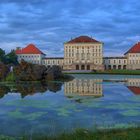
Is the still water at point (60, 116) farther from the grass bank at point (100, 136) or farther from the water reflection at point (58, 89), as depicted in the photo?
the water reflection at point (58, 89)

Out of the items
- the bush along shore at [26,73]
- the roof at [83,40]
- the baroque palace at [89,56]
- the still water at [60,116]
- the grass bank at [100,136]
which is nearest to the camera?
the grass bank at [100,136]

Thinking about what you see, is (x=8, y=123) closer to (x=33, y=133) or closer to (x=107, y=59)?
(x=33, y=133)

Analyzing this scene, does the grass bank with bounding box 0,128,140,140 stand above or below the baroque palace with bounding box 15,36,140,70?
below

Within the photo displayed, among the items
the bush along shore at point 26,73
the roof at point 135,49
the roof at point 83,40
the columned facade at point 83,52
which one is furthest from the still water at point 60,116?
the roof at point 135,49

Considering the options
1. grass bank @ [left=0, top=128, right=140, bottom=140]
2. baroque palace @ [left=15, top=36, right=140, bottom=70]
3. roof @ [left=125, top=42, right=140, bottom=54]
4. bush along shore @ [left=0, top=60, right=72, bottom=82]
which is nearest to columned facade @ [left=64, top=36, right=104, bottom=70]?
baroque palace @ [left=15, top=36, right=140, bottom=70]

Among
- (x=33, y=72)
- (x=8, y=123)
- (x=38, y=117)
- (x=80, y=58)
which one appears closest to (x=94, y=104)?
(x=38, y=117)

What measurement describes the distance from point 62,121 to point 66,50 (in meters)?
99.8

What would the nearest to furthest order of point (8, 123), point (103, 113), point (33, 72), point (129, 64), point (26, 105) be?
point (8, 123) < point (103, 113) < point (26, 105) < point (33, 72) < point (129, 64)

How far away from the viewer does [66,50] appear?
357 ft

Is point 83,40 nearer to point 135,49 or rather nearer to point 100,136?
point 135,49

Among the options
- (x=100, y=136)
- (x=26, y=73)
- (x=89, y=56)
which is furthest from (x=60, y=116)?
(x=89, y=56)

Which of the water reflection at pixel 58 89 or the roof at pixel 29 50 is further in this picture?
the roof at pixel 29 50

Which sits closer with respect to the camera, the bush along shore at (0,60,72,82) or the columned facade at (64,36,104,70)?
the bush along shore at (0,60,72,82)

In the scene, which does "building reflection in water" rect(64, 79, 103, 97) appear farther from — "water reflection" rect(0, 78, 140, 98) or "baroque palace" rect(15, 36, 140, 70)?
"baroque palace" rect(15, 36, 140, 70)
